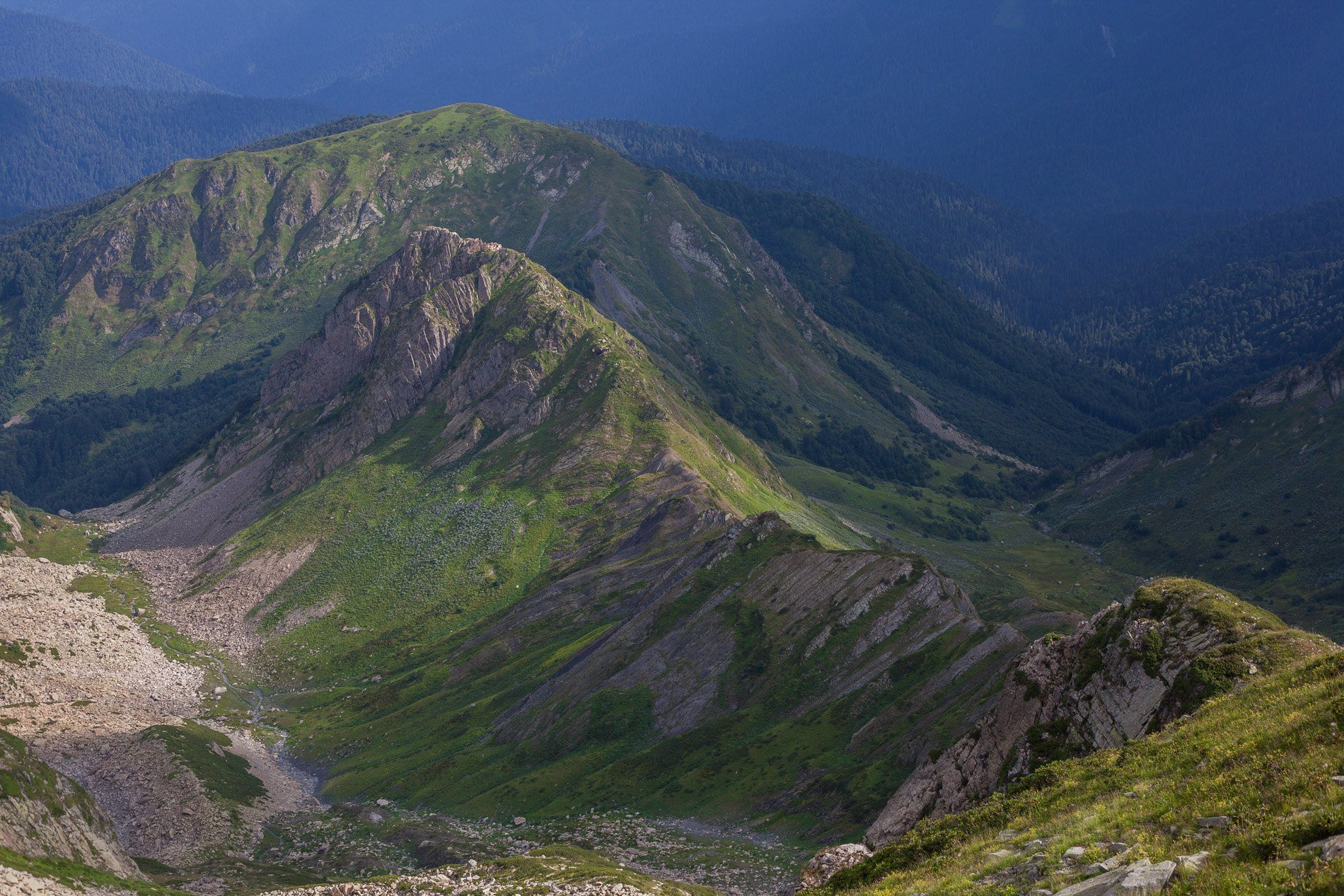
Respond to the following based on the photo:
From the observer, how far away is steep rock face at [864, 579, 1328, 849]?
47.4m

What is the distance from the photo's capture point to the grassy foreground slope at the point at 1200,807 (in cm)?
2478

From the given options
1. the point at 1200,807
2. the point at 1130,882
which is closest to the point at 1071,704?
the point at 1200,807

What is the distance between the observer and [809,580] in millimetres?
111812

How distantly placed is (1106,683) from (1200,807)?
79.5ft

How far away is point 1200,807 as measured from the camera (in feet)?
97.7

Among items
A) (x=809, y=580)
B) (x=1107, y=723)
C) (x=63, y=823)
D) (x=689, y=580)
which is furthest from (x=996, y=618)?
(x=63, y=823)

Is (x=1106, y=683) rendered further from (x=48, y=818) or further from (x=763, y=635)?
(x=48, y=818)

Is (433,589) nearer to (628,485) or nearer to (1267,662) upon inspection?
(628,485)

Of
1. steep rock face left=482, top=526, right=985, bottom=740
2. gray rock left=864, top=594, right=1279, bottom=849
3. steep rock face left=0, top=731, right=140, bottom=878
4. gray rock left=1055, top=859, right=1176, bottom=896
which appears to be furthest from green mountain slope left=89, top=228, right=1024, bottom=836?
gray rock left=1055, top=859, right=1176, bottom=896

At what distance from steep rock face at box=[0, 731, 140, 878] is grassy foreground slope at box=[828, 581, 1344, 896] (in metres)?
58.4

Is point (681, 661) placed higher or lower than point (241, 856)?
higher

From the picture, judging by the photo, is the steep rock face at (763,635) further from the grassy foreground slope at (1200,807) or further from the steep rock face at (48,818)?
the grassy foreground slope at (1200,807)

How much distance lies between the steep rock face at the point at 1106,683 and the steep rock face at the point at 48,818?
57280 mm

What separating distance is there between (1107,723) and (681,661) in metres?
67.8
